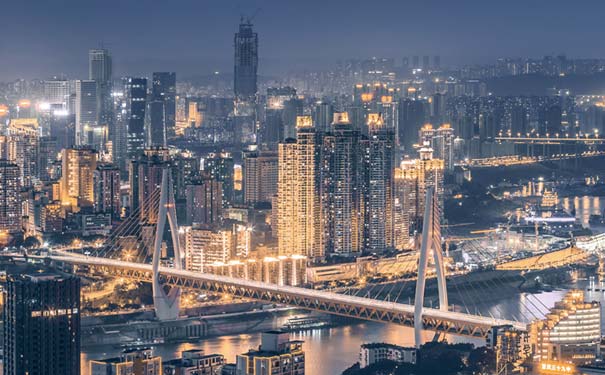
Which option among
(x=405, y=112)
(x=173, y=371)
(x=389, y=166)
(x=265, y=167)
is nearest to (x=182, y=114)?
(x=405, y=112)

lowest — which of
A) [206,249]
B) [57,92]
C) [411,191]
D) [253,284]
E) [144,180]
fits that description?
[253,284]

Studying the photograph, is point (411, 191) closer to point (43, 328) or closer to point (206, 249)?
point (206, 249)

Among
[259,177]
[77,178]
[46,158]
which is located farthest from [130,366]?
[46,158]

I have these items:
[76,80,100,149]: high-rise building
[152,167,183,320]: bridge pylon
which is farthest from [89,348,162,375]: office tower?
[76,80,100,149]: high-rise building

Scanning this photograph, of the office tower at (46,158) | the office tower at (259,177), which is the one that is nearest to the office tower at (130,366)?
the office tower at (259,177)

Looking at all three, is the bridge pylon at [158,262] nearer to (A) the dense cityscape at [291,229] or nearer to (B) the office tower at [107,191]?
(A) the dense cityscape at [291,229]

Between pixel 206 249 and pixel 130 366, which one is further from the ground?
pixel 206 249

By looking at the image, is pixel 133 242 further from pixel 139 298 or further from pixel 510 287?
pixel 510 287

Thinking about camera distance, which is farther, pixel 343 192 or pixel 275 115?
pixel 275 115
